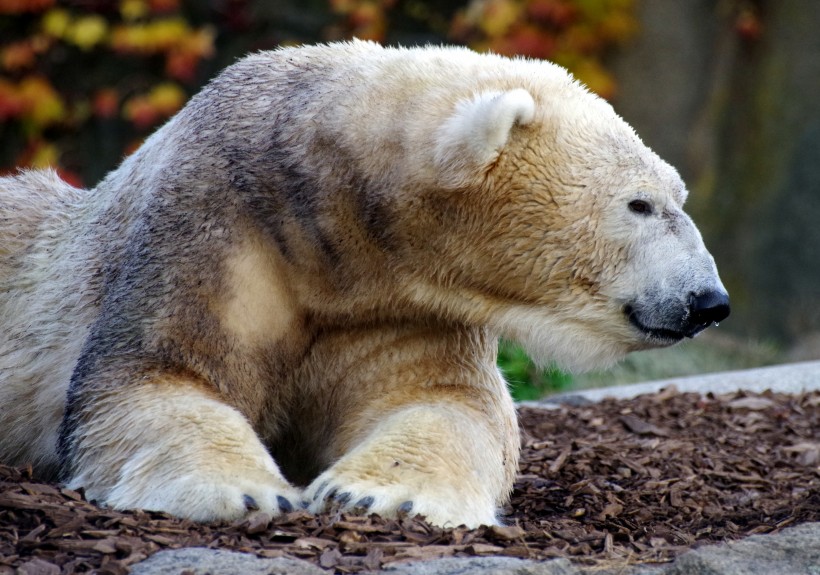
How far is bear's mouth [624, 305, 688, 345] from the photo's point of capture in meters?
3.18

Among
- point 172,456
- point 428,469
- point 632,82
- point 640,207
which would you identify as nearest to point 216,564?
point 172,456

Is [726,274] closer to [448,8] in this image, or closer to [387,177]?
[448,8]

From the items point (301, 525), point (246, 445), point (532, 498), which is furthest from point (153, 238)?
point (532, 498)

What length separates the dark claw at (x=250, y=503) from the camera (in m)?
2.78

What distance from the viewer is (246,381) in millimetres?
3273

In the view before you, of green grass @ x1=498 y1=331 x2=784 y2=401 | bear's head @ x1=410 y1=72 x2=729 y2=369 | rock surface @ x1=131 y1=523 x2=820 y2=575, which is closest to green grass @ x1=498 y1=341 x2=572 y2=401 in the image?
green grass @ x1=498 y1=331 x2=784 y2=401

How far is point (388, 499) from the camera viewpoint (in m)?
2.88

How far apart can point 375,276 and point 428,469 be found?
574mm

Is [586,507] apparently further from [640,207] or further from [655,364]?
[655,364]

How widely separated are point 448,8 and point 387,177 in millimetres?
6391

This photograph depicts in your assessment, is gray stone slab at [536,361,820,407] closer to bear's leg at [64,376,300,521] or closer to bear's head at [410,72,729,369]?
bear's head at [410,72,729,369]

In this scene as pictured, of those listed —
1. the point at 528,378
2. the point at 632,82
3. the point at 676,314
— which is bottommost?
the point at 528,378

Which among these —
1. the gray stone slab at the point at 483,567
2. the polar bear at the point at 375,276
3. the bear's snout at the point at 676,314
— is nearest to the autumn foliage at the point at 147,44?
the polar bear at the point at 375,276

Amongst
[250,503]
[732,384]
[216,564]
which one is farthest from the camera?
[732,384]
